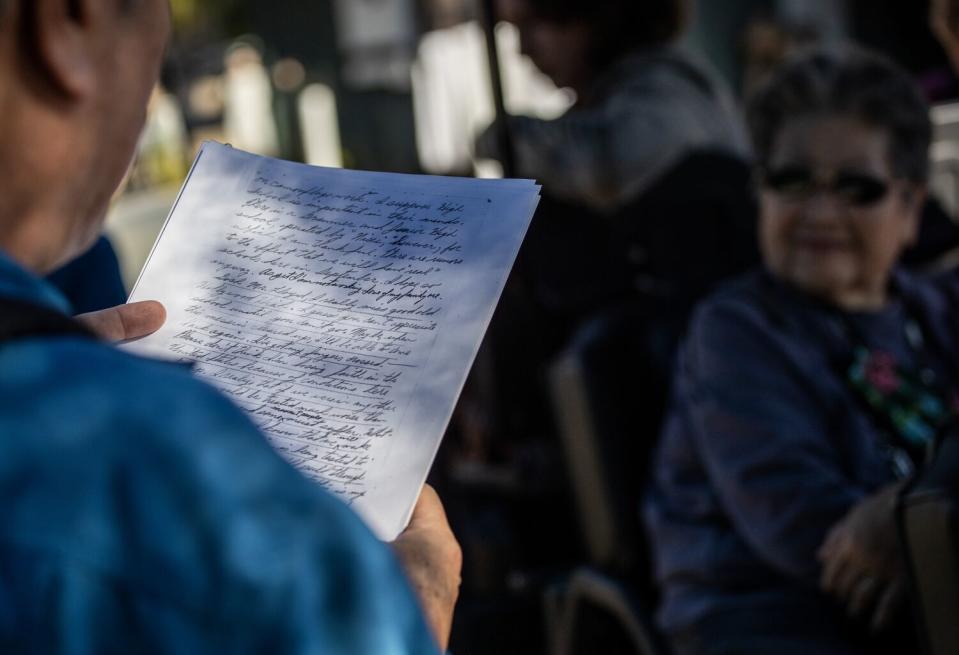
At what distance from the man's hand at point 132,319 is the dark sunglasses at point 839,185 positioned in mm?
1481

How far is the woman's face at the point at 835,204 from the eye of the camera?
217 centimetres

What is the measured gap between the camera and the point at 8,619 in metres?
0.57

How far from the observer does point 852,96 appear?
2180 mm

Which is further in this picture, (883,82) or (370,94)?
(370,94)

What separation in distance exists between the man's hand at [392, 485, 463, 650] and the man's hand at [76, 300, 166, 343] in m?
0.26

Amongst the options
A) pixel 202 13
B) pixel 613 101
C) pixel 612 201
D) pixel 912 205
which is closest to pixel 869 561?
pixel 912 205

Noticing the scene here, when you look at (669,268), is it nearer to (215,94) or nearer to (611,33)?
(611,33)

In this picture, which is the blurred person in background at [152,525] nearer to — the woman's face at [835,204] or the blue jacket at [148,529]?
the blue jacket at [148,529]

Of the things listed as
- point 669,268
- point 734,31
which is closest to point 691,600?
point 669,268

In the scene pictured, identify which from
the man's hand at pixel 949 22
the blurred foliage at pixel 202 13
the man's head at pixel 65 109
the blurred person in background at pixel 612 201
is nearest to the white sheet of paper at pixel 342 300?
the man's head at pixel 65 109

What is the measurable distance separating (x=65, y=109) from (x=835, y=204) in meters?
1.72

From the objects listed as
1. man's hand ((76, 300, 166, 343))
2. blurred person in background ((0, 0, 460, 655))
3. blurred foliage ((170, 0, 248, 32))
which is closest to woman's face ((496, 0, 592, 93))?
man's hand ((76, 300, 166, 343))

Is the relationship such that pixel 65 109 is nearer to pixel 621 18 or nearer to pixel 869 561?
pixel 869 561

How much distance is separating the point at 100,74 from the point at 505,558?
7.78 feet
